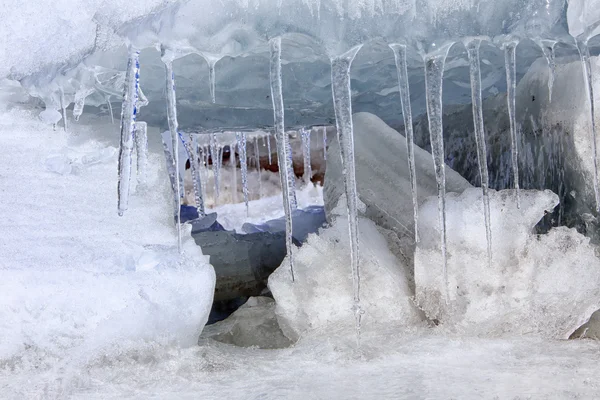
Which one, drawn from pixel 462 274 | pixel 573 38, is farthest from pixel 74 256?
pixel 573 38

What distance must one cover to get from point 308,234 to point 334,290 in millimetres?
241

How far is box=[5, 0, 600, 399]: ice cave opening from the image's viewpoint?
6.42ft

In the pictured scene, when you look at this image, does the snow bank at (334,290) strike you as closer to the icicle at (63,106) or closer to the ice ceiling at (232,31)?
the ice ceiling at (232,31)

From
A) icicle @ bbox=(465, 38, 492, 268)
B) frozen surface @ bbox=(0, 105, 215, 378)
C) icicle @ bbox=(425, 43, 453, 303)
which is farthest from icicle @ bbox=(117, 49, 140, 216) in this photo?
icicle @ bbox=(465, 38, 492, 268)

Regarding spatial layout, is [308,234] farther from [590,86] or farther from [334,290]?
[590,86]

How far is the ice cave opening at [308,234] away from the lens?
6.42 feet

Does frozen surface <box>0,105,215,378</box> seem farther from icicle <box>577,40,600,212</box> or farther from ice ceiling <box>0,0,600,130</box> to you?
icicle <box>577,40,600,212</box>

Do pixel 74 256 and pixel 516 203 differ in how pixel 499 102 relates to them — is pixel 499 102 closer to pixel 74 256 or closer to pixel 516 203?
pixel 516 203

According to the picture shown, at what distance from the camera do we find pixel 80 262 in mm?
2145

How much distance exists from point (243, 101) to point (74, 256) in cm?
112

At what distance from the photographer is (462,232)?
235 cm

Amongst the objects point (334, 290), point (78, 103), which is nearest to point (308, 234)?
point (334, 290)

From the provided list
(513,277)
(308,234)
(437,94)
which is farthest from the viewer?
(308,234)

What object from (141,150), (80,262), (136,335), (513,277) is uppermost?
(141,150)
